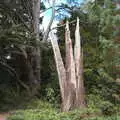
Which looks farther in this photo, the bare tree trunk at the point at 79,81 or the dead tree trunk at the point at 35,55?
the dead tree trunk at the point at 35,55

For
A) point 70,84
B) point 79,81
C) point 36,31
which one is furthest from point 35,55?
point 70,84

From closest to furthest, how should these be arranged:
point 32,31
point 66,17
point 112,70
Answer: point 112,70 < point 32,31 < point 66,17

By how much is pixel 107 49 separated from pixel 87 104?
4.63 meters

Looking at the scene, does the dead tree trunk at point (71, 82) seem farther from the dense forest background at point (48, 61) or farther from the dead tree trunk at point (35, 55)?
the dead tree trunk at point (35, 55)

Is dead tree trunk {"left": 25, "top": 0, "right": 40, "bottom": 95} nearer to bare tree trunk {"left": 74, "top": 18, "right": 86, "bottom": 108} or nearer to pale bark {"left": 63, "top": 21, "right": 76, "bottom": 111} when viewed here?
bare tree trunk {"left": 74, "top": 18, "right": 86, "bottom": 108}

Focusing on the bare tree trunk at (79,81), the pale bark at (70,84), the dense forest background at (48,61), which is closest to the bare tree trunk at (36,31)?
the dense forest background at (48,61)

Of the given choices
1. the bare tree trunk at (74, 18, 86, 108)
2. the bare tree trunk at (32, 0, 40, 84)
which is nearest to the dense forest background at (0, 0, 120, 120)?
the bare tree trunk at (32, 0, 40, 84)

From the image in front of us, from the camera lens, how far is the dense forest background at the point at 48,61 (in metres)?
14.7

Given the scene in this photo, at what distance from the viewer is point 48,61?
2614 cm

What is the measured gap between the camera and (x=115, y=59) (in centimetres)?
1453

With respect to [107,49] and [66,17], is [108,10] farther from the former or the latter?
[66,17]

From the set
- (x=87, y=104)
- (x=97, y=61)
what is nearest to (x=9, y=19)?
(x=97, y=61)

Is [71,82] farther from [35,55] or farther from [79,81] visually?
[35,55]

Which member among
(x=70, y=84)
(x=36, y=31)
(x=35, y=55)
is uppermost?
(x=36, y=31)
